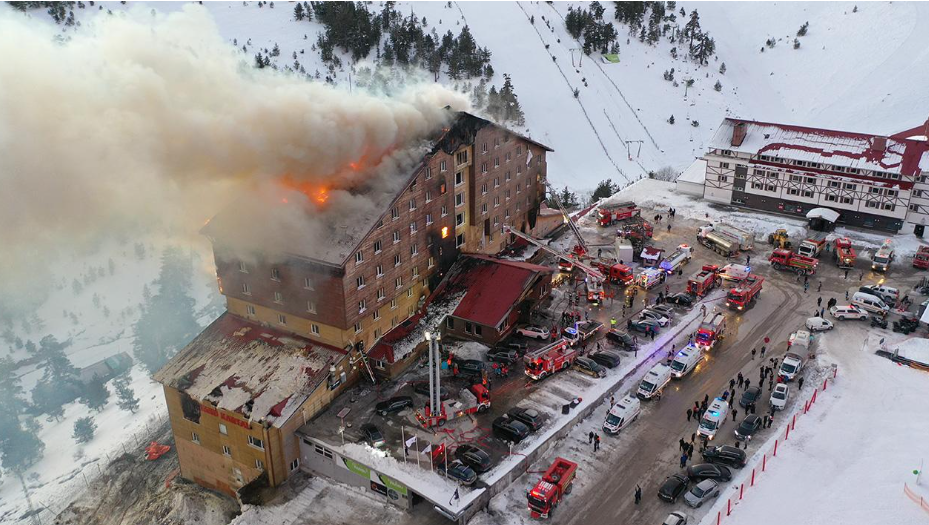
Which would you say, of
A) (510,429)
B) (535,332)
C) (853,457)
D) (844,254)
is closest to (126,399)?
(535,332)

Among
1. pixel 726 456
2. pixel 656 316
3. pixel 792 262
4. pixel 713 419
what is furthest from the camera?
pixel 792 262

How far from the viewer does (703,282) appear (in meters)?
57.4

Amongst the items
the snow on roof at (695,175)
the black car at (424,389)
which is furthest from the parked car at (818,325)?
the snow on roof at (695,175)

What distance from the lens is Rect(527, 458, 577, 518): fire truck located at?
36031 millimetres

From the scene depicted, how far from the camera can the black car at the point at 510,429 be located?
4069 centimetres

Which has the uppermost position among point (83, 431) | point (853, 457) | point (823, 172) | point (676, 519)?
point (823, 172)

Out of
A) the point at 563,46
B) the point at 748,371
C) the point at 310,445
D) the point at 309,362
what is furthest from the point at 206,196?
the point at 563,46

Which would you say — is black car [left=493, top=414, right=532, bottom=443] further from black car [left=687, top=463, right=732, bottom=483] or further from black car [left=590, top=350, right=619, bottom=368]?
black car [left=687, top=463, right=732, bottom=483]

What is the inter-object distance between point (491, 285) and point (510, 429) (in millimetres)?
13611

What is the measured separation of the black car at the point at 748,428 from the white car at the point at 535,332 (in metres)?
14.2

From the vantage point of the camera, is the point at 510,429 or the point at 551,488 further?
the point at 510,429

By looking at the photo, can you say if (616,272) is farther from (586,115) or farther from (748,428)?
(586,115)

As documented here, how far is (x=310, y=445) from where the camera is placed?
4162cm

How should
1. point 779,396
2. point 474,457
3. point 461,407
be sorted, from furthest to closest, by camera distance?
point 779,396 < point 461,407 < point 474,457
